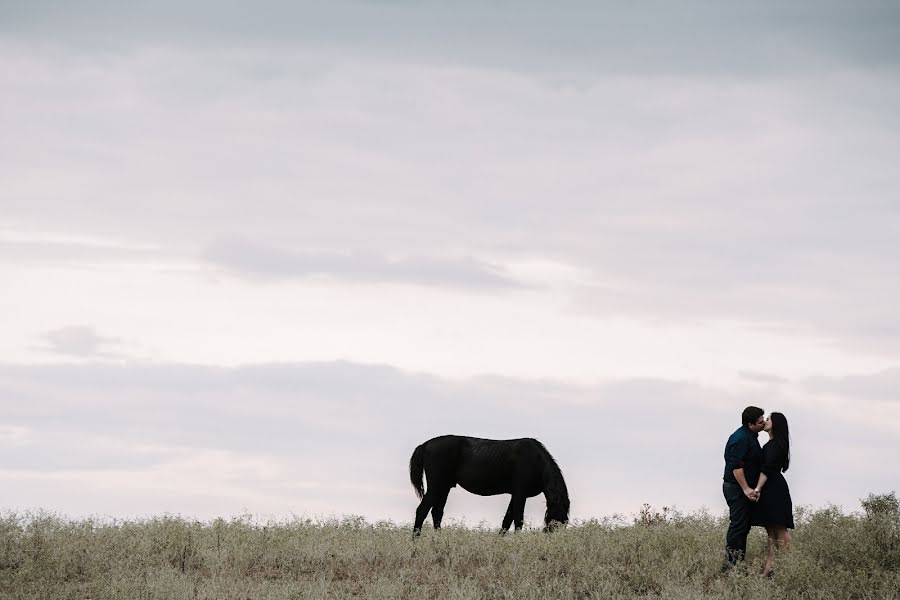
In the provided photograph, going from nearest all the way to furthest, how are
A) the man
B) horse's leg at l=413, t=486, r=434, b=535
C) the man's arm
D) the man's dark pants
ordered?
the man's arm → the man → the man's dark pants → horse's leg at l=413, t=486, r=434, b=535

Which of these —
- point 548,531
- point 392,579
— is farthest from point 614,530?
point 392,579

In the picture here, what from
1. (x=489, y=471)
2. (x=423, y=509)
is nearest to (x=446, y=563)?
(x=423, y=509)

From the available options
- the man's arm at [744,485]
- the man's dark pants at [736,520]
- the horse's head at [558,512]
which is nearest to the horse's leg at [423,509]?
the horse's head at [558,512]

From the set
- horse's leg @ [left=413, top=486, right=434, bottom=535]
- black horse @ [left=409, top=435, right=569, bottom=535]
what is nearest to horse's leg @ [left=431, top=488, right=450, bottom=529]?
black horse @ [left=409, top=435, right=569, bottom=535]

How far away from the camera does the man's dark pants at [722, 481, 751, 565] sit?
14039 millimetres

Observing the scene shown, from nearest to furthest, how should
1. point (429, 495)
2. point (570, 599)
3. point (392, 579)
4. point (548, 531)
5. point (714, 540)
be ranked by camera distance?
point (570, 599), point (392, 579), point (714, 540), point (548, 531), point (429, 495)

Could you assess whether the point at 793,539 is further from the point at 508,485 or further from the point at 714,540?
the point at 508,485

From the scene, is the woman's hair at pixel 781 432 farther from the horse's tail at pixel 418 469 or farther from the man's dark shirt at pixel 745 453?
the horse's tail at pixel 418 469

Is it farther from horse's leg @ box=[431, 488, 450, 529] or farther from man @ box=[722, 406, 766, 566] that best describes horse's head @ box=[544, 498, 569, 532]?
man @ box=[722, 406, 766, 566]

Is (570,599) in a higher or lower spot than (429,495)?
lower

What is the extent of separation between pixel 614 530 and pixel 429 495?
3.88 m

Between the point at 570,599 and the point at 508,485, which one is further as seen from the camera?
the point at 508,485

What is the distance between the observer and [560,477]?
1970 centimetres

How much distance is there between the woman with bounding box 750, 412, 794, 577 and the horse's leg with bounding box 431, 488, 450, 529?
7.04m
